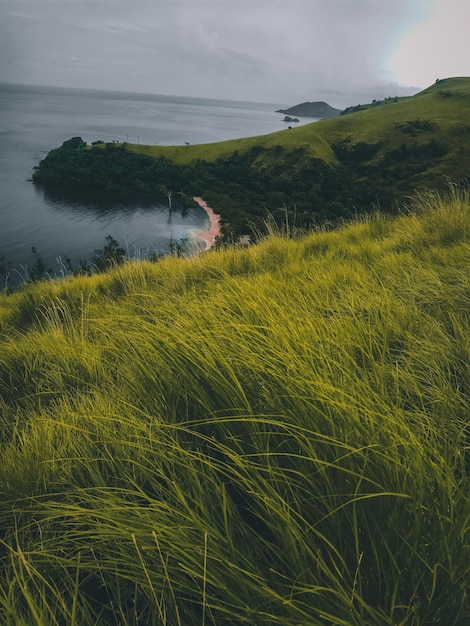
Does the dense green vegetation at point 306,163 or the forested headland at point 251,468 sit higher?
the dense green vegetation at point 306,163

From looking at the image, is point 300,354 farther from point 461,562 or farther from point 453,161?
point 453,161

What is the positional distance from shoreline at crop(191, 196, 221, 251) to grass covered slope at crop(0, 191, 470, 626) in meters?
45.7

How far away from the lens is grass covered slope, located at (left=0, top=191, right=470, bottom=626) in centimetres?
87

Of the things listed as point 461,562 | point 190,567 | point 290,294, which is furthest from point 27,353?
point 461,562

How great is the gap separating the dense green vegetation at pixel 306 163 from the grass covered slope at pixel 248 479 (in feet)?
197

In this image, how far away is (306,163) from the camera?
78688 millimetres

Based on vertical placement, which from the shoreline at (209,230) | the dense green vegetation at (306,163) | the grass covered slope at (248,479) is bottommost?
the grass covered slope at (248,479)

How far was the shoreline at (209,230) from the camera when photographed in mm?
52156

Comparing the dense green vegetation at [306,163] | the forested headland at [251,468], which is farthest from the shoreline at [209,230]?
the forested headland at [251,468]

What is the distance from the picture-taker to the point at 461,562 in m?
0.85

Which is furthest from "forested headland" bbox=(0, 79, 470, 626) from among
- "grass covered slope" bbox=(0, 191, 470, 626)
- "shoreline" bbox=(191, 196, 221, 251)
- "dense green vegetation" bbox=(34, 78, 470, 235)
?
"dense green vegetation" bbox=(34, 78, 470, 235)

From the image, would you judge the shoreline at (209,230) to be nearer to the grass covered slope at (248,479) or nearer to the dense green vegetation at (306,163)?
the dense green vegetation at (306,163)

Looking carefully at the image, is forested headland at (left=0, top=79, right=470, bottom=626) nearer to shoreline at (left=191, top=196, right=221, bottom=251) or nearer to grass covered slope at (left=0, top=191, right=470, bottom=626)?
grass covered slope at (left=0, top=191, right=470, bottom=626)

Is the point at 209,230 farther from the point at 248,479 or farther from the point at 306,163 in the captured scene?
the point at 248,479
